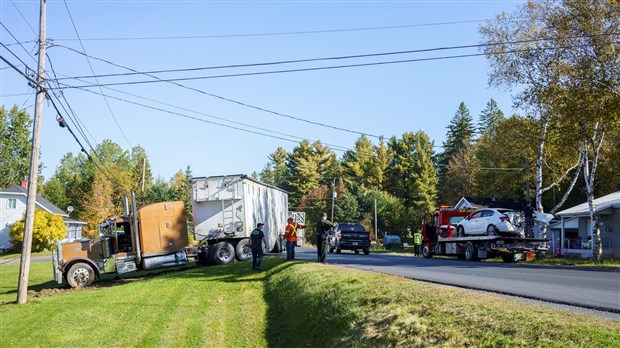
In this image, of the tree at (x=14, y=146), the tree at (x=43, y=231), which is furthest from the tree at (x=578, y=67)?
the tree at (x=14, y=146)

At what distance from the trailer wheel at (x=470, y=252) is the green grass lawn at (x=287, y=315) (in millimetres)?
10444

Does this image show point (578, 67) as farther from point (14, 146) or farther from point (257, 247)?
point (14, 146)

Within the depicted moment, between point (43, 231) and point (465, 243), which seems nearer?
point (465, 243)

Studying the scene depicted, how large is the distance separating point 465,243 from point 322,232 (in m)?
11.5

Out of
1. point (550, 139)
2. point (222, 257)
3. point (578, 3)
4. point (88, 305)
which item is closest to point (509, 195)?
point (550, 139)

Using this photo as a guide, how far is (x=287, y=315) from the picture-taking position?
1371 centimetres

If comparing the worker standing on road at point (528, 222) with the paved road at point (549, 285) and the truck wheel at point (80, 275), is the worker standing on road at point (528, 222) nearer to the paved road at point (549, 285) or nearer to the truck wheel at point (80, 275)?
the paved road at point (549, 285)

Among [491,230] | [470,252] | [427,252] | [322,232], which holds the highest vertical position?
[322,232]

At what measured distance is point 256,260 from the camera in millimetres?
21250

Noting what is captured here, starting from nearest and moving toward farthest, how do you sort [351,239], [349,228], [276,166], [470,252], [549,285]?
[549,285], [470,252], [351,239], [349,228], [276,166]

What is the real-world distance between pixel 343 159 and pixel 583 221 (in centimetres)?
6057

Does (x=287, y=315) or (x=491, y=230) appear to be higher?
(x=491, y=230)

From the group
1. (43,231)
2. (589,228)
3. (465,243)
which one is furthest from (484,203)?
(43,231)

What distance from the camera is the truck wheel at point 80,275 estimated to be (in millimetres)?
22688
